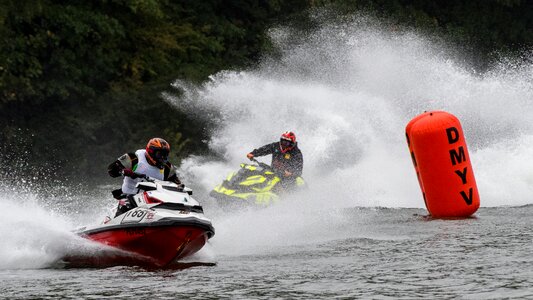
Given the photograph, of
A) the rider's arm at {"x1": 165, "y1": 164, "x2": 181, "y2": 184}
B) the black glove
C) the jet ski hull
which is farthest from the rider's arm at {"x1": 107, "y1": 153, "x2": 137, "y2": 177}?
the jet ski hull

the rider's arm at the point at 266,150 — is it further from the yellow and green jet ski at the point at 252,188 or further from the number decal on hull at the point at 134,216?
the number decal on hull at the point at 134,216

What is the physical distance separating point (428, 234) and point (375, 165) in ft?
31.1

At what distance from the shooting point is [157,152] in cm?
1536

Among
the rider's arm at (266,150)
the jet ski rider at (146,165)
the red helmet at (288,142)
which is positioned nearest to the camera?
the jet ski rider at (146,165)

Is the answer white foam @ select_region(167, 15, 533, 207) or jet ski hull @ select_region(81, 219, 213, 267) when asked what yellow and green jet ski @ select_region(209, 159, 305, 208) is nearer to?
white foam @ select_region(167, 15, 533, 207)

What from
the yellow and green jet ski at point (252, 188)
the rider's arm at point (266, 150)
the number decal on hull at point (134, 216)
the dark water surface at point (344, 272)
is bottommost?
the dark water surface at point (344, 272)

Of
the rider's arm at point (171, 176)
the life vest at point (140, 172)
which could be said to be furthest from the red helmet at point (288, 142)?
the life vest at point (140, 172)

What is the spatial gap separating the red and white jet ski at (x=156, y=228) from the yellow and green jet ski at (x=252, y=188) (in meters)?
6.20

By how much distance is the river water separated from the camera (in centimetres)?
1275

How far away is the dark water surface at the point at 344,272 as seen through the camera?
39.2 ft

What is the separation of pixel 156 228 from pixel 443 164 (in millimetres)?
6044

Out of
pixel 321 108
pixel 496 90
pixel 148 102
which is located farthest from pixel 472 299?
pixel 148 102

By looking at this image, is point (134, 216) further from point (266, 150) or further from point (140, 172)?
point (266, 150)

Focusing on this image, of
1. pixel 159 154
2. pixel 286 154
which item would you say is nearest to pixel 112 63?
pixel 286 154
